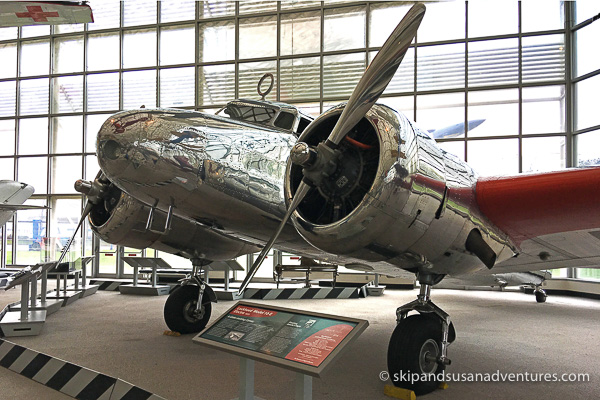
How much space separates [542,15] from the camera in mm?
13656

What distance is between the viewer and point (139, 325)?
8039mm

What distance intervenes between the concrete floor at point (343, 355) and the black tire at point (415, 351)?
0.22m

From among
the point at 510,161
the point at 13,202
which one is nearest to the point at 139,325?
the point at 13,202

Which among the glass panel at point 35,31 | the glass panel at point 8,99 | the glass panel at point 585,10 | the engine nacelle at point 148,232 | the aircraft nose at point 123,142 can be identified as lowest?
the engine nacelle at point 148,232

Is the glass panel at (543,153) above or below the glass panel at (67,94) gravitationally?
below

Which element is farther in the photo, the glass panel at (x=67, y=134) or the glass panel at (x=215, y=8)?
the glass panel at (x=67, y=134)

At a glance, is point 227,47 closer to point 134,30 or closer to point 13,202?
point 134,30

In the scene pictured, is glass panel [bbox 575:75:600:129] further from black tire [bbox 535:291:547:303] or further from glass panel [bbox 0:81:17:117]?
glass panel [bbox 0:81:17:117]

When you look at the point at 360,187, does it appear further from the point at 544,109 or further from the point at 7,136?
the point at 7,136

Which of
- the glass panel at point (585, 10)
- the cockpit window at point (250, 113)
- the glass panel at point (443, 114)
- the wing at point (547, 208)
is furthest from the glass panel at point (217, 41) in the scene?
the wing at point (547, 208)

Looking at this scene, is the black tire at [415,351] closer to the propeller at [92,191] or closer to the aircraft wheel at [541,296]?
the propeller at [92,191]

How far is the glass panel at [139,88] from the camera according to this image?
1700 cm

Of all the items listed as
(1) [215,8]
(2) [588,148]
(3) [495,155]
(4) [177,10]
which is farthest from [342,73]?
(2) [588,148]

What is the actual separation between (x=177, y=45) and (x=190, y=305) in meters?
12.3
